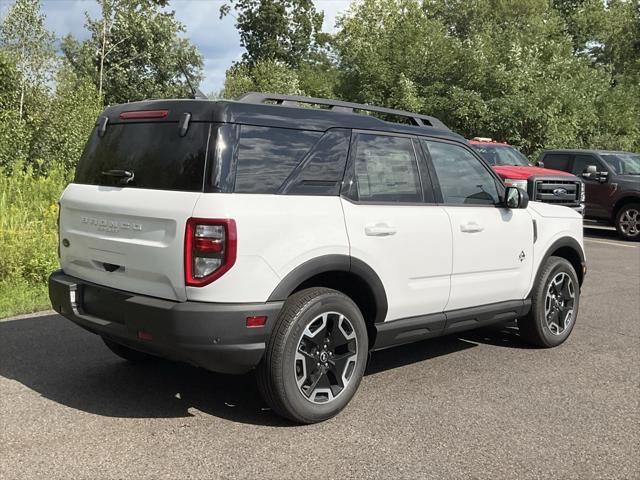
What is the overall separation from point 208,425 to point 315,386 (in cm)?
67

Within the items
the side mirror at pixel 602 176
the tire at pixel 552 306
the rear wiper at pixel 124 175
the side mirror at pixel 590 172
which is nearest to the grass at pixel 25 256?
the rear wiper at pixel 124 175

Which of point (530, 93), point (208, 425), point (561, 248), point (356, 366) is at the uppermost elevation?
point (530, 93)

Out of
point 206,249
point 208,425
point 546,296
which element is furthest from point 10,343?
point 546,296

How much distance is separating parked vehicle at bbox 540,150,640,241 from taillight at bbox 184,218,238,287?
13416 millimetres

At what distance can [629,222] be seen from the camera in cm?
1509

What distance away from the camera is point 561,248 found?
6.02 meters

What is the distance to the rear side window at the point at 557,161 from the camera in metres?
16.0

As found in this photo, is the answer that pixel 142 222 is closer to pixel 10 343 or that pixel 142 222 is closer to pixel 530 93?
pixel 10 343

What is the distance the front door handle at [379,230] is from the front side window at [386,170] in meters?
0.19

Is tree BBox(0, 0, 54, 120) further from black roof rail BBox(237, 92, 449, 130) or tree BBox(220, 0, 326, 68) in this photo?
tree BBox(220, 0, 326, 68)

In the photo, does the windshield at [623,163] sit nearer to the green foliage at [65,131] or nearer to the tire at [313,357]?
the green foliage at [65,131]

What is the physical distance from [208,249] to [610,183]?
13876mm

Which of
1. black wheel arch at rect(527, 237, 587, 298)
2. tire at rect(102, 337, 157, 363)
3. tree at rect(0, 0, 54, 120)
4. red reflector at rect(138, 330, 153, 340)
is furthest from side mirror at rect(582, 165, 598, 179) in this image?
tree at rect(0, 0, 54, 120)

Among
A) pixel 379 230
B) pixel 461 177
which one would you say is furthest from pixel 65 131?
pixel 379 230
